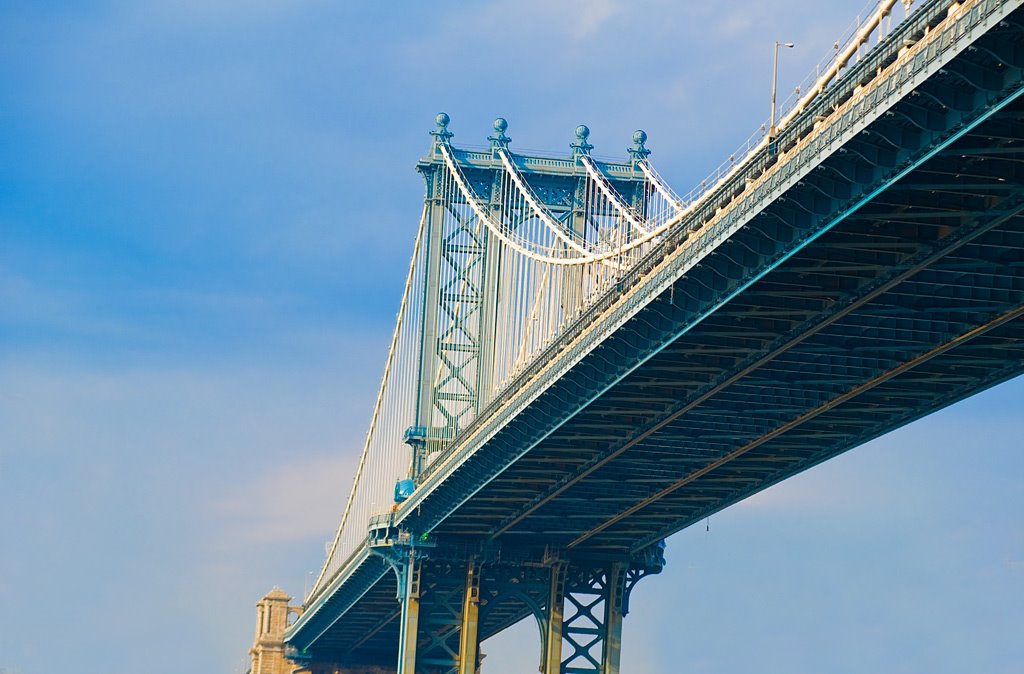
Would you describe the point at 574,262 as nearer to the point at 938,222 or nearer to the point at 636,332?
the point at 636,332

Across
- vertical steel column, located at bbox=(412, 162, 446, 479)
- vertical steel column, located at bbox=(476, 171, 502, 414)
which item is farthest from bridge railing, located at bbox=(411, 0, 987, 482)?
vertical steel column, located at bbox=(412, 162, 446, 479)

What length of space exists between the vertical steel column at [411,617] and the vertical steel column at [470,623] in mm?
2007

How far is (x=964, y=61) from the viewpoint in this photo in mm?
38562

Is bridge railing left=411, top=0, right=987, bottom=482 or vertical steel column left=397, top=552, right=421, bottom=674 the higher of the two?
bridge railing left=411, top=0, right=987, bottom=482

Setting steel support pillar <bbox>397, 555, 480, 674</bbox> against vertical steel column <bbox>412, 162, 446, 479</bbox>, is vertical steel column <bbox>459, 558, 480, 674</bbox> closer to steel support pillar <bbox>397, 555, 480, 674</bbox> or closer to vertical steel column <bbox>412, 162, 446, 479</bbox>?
steel support pillar <bbox>397, 555, 480, 674</bbox>

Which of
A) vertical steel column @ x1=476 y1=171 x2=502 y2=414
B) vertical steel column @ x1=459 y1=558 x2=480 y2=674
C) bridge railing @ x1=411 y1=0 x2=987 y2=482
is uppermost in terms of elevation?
vertical steel column @ x1=476 y1=171 x2=502 y2=414

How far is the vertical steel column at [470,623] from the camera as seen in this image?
87.6 metres

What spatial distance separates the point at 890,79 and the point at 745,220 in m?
8.22

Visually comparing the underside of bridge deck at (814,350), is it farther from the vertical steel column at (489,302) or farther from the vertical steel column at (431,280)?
the vertical steel column at (431,280)

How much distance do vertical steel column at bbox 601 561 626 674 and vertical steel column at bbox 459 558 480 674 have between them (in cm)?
542

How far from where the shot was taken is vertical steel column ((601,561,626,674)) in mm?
89312

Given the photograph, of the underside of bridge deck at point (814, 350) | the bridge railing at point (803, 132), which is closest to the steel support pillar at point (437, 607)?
the underside of bridge deck at point (814, 350)

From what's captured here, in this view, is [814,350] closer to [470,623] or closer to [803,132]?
[803,132]

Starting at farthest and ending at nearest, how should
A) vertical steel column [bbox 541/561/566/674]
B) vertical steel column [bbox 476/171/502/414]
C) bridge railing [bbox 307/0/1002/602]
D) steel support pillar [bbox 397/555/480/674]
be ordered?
vertical steel column [bbox 476/171/502/414], vertical steel column [bbox 541/561/566/674], steel support pillar [bbox 397/555/480/674], bridge railing [bbox 307/0/1002/602]
